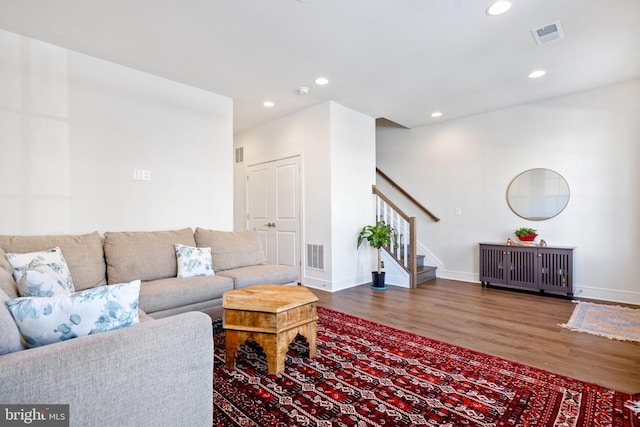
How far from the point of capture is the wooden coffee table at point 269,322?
6.75ft

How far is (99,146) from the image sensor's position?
3229mm

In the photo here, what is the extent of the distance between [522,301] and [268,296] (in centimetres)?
343

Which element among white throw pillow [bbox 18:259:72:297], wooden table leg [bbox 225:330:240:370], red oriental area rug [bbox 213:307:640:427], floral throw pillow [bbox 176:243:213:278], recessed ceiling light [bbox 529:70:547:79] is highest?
recessed ceiling light [bbox 529:70:547:79]

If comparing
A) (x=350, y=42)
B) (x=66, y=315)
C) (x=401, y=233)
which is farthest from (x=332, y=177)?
(x=66, y=315)

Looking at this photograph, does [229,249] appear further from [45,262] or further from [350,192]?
[350,192]

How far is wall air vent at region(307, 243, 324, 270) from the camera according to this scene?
4621 millimetres

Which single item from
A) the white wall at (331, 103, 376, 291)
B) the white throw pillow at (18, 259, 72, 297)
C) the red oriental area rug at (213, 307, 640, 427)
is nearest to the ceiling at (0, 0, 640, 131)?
the white wall at (331, 103, 376, 291)

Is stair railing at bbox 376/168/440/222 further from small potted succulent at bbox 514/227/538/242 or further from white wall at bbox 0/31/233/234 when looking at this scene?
white wall at bbox 0/31/233/234

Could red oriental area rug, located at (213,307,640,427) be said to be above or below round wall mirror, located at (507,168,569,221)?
below

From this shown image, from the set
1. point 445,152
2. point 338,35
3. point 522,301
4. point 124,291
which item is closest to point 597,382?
Result: point 522,301

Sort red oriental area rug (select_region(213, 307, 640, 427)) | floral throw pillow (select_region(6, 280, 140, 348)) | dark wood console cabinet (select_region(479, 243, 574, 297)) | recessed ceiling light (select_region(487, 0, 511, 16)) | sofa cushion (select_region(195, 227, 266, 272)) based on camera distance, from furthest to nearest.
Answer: dark wood console cabinet (select_region(479, 243, 574, 297)) → sofa cushion (select_region(195, 227, 266, 272)) → recessed ceiling light (select_region(487, 0, 511, 16)) → red oriental area rug (select_region(213, 307, 640, 427)) → floral throw pillow (select_region(6, 280, 140, 348))

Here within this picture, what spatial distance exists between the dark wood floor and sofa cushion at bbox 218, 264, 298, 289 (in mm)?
640

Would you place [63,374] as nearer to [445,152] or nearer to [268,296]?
[268,296]

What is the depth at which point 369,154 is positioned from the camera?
17.0 feet
